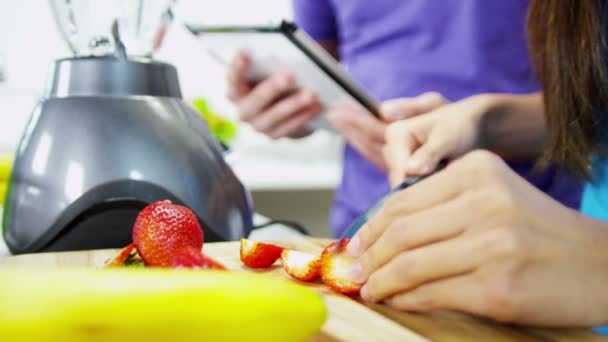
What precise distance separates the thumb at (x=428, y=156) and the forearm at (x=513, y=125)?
18 centimetres

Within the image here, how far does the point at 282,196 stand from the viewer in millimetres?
2240

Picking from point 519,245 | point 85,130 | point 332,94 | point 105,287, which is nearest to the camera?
point 105,287

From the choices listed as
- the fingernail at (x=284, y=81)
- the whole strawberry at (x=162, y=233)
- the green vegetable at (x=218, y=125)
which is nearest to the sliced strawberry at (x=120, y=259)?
the whole strawberry at (x=162, y=233)

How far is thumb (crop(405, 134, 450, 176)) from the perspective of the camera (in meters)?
0.71

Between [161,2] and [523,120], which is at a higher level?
[161,2]

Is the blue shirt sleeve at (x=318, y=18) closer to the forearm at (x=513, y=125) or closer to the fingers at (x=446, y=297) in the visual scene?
the forearm at (x=513, y=125)

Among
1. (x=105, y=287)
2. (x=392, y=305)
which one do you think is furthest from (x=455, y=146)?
(x=105, y=287)

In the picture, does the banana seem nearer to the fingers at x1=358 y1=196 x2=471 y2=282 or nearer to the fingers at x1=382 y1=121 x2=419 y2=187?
the fingers at x1=358 y1=196 x2=471 y2=282

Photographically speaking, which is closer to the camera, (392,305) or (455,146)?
(392,305)

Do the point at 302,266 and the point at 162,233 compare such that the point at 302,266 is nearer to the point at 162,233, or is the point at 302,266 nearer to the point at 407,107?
the point at 162,233

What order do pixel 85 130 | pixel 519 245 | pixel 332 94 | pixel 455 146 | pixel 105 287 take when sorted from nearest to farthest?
pixel 105 287, pixel 519 245, pixel 85 130, pixel 455 146, pixel 332 94

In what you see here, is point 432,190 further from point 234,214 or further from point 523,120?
point 523,120

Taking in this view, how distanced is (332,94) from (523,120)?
0.29 metres

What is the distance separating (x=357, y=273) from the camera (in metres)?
0.56
